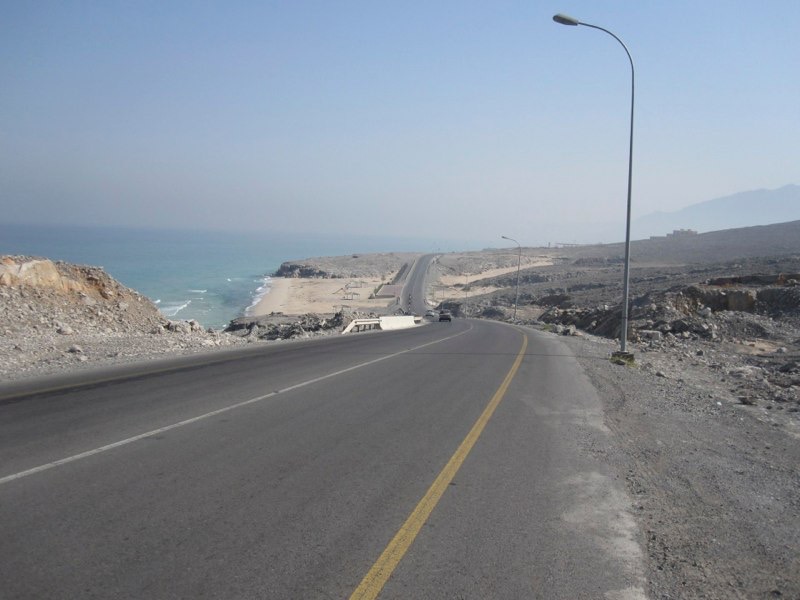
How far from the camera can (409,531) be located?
5664mm

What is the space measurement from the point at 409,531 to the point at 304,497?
1.24 meters

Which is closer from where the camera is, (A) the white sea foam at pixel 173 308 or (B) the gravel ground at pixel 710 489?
(B) the gravel ground at pixel 710 489

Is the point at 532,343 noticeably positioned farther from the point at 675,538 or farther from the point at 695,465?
the point at 675,538

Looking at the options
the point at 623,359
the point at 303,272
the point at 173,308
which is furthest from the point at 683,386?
the point at 303,272

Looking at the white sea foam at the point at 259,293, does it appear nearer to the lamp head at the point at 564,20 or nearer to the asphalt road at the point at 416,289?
the asphalt road at the point at 416,289

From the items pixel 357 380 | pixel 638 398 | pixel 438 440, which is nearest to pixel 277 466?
pixel 438 440

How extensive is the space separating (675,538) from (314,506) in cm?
317

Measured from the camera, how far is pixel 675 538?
588 cm

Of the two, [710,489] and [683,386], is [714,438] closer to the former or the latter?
[710,489]

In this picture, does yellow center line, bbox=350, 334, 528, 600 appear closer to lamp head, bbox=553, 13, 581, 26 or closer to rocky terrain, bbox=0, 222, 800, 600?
rocky terrain, bbox=0, 222, 800, 600

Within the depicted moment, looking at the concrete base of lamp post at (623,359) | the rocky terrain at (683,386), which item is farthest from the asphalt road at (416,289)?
the concrete base of lamp post at (623,359)

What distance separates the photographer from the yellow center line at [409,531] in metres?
4.64

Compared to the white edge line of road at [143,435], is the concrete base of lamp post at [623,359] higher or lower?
lower

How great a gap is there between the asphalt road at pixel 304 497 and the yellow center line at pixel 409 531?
0.09ft
